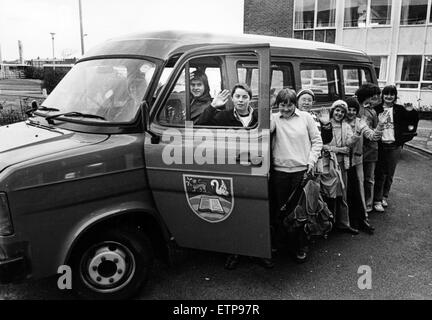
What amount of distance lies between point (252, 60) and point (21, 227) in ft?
7.79

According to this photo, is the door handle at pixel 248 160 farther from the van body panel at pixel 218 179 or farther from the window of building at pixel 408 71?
the window of building at pixel 408 71

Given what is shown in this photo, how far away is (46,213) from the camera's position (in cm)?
306

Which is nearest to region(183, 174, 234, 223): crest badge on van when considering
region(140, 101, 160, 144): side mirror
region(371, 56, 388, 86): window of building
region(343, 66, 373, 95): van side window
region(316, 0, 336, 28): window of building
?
region(140, 101, 160, 144): side mirror

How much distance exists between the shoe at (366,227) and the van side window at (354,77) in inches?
106

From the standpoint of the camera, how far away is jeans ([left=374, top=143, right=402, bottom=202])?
5.66 m

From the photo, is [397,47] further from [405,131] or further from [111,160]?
[111,160]

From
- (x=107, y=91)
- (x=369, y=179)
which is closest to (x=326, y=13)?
(x=369, y=179)

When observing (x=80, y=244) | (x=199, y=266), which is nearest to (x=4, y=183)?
(x=80, y=244)

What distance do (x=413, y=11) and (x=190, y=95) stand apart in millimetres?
19480

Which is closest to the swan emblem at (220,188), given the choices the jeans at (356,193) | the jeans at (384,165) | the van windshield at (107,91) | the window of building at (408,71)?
the van windshield at (107,91)

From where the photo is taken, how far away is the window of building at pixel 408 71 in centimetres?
1948

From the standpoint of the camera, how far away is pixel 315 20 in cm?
2128

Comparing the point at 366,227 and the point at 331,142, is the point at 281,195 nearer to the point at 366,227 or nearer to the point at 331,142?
the point at 331,142

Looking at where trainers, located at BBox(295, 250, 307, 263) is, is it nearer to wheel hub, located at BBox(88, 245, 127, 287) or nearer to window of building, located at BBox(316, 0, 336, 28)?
wheel hub, located at BBox(88, 245, 127, 287)
